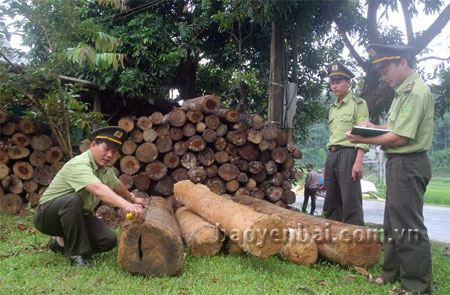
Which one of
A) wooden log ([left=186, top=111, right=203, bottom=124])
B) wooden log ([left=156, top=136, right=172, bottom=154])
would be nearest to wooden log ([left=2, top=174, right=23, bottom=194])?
wooden log ([left=156, top=136, right=172, bottom=154])

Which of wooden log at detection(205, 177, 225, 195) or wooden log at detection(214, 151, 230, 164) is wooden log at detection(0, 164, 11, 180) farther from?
wooden log at detection(214, 151, 230, 164)

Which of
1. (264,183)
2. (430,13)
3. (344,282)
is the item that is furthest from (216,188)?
(430,13)

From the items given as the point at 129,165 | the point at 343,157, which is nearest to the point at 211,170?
the point at 129,165

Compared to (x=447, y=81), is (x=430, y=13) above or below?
above

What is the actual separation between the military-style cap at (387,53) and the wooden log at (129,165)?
12.3 ft

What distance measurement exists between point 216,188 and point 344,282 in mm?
3196

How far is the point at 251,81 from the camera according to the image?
9477 mm

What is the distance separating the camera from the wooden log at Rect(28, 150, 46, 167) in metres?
5.87

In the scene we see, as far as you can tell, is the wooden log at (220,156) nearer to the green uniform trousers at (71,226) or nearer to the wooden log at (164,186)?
the wooden log at (164,186)

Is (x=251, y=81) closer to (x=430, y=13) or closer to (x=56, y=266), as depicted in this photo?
(x=430, y=13)

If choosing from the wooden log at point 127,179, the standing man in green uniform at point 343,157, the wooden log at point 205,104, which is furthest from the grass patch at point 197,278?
the wooden log at point 205,104

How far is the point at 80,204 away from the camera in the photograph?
3328mm

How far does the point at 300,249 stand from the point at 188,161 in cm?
282

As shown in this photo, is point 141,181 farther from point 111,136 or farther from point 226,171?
point 111,136
